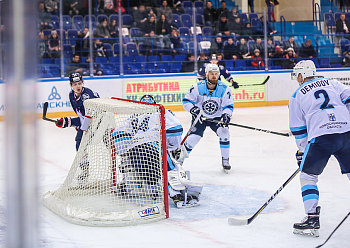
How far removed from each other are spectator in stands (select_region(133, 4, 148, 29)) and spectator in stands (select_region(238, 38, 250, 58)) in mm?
2130

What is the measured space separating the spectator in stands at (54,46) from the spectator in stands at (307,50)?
207 inches

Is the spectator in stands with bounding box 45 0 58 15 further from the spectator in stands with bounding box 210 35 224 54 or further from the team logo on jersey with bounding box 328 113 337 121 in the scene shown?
the team logo on jersey with bounding box 328 113 337 121

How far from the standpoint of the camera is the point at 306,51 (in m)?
9.52

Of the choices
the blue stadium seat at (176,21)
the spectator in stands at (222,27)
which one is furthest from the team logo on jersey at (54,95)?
the spectator in stands at (222,27)

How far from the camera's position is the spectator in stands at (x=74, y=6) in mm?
8828

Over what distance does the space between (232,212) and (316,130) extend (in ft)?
2.88

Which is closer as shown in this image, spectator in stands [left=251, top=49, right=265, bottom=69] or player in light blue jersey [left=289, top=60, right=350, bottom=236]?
player in light blue jersey [left=289, top=60, right=350, bottom=236]

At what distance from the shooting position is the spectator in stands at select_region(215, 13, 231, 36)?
9336 millimetres

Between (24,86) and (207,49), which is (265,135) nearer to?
(207,49)

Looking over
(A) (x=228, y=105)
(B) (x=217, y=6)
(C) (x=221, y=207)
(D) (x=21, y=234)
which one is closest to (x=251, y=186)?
(C) (x=221, y=207)

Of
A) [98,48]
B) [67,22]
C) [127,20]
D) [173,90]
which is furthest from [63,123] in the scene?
[127,20]

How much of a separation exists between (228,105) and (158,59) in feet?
15.8

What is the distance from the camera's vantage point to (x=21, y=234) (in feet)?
1.75

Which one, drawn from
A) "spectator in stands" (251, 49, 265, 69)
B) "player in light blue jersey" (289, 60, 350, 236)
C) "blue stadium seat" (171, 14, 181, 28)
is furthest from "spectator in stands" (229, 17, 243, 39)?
"player in light blue jersey" (289, 60, 350, 236)
